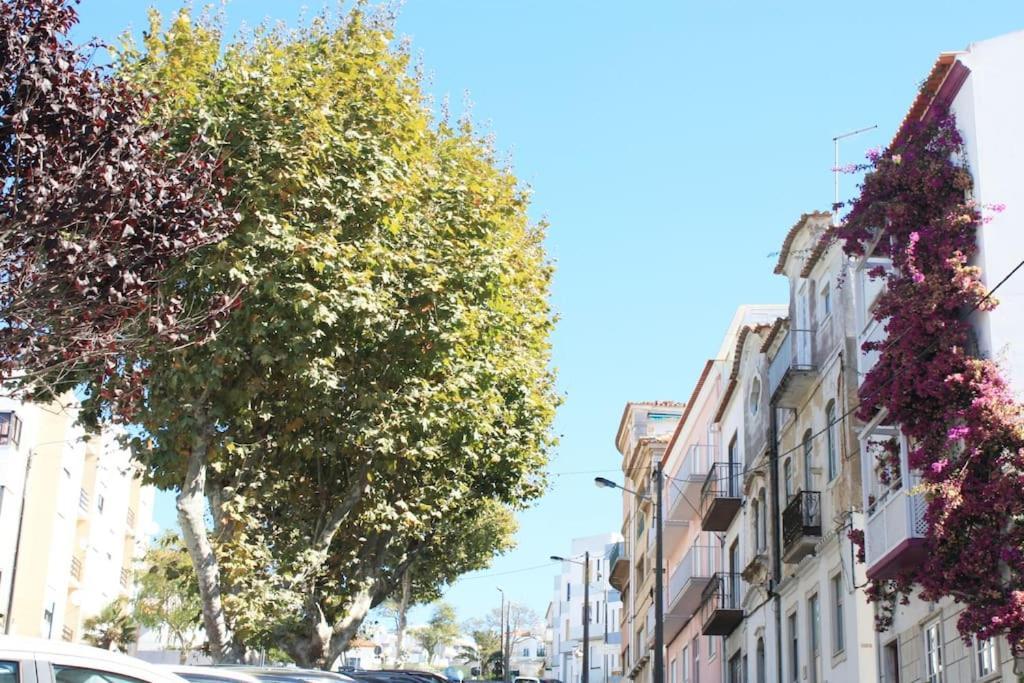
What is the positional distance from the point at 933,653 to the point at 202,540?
11549 millimetres


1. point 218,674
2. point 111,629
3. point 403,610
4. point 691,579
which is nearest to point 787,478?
point 691,579

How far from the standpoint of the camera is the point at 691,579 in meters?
41.4

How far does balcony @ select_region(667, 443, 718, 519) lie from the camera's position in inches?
1699

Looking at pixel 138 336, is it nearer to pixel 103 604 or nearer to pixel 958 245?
pixel 958 245

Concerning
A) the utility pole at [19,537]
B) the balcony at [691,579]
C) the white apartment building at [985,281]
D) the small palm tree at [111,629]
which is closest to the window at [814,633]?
the white apartment building at [985,281]

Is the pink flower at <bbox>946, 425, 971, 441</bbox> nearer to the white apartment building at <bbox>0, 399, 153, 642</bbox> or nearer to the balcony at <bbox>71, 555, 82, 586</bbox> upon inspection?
the white apartment building at <bbox>0, 399, 153, 642</bbox>


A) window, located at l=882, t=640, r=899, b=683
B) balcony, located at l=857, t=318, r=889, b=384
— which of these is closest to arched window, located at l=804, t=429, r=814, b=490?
balcony, located at l=857, t=318, r=889, b=384

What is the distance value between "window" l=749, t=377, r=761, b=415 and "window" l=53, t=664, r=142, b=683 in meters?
29.1

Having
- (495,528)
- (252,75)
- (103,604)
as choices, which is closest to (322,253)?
(252,75)

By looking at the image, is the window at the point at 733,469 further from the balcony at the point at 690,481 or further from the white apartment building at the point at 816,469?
the white apartment building at the point at 816,469

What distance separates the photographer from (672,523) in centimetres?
4791

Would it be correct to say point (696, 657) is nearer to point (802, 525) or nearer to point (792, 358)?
point (792, 358)

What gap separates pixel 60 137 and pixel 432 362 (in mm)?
11512

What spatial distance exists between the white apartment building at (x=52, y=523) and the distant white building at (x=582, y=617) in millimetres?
36328
